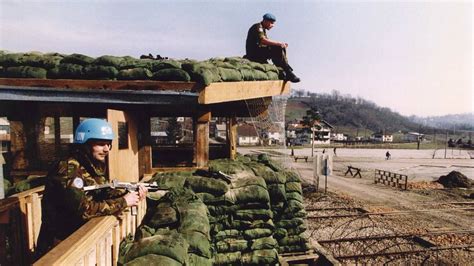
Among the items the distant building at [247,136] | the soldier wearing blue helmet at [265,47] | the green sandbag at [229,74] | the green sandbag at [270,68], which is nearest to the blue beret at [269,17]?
the soldier wearing blue helmet at [265,47]

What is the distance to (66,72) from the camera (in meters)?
5.63

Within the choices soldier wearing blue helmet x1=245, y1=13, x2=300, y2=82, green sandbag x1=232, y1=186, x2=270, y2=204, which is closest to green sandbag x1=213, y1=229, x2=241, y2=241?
green sandbag x1=232, y1=186, x2=270, y2=204

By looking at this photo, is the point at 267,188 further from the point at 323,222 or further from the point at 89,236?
the point at 323,222

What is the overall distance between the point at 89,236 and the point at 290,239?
239 inches

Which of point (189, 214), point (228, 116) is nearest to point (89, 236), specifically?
point (189, 214)

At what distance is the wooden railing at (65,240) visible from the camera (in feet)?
6.65

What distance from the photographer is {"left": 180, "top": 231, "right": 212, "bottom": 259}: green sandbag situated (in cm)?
397

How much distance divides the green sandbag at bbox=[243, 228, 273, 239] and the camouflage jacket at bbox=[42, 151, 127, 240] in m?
3.80

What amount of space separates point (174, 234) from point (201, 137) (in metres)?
3.62

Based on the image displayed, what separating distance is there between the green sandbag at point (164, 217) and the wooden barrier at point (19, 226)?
5.16 feet

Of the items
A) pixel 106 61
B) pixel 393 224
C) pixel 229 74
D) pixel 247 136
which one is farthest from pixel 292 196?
pixel 247 136

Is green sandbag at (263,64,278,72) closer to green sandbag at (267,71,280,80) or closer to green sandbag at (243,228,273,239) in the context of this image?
green sandbag at (267,71,280,80)

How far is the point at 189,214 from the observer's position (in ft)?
14.9

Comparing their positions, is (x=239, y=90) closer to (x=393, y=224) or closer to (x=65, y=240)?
(x=65, y=240)
